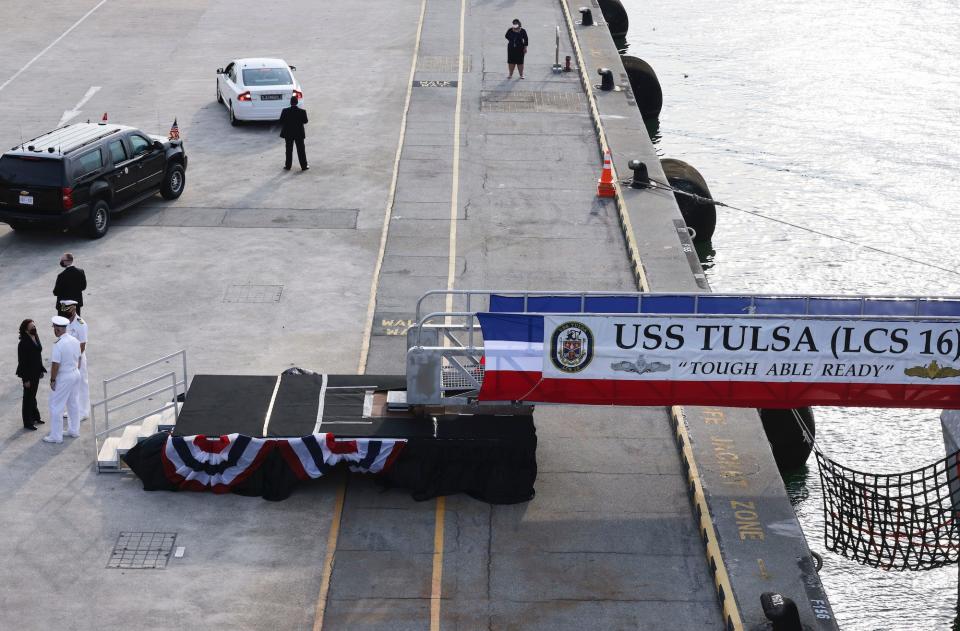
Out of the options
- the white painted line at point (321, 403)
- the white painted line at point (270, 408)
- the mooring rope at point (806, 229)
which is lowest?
the mooring rope at point (806, 229)

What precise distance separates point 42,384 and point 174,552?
521 centimetres

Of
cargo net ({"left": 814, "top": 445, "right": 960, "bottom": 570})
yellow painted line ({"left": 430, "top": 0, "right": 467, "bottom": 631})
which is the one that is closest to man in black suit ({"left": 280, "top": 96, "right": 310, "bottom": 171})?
yellow painted line ({"left": 430, "top": 0, "right": 467, "bottom": 631})

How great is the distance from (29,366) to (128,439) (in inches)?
67.6

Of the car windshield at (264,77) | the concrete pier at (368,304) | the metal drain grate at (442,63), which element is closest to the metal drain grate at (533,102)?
the concrete pier at (368,304)

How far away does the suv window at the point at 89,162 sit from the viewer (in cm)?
2448

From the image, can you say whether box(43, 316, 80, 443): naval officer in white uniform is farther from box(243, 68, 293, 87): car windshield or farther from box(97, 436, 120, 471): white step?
box(243, 68, 293, 87): car windshield

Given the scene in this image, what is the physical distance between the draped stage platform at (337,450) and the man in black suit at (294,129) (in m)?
12.6

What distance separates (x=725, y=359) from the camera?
632 inches

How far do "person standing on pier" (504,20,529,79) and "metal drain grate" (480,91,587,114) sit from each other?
1.26 meters

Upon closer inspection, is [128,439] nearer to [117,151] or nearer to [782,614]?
[782,614]

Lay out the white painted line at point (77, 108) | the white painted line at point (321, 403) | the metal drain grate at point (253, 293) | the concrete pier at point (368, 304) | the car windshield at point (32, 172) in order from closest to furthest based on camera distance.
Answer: the concrete pier at point (368, 304), the white painted line at point (321, 403), the metal drain grate at point (253, 293), the car windshield at point (32, 172), the white painted line at point (77, 108)

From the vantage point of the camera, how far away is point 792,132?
38.4 metres

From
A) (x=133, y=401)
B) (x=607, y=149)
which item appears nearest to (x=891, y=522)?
(x=133, y=401)

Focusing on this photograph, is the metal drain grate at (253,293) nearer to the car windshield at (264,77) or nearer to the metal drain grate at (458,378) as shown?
the metal drain grate at (458,378)
